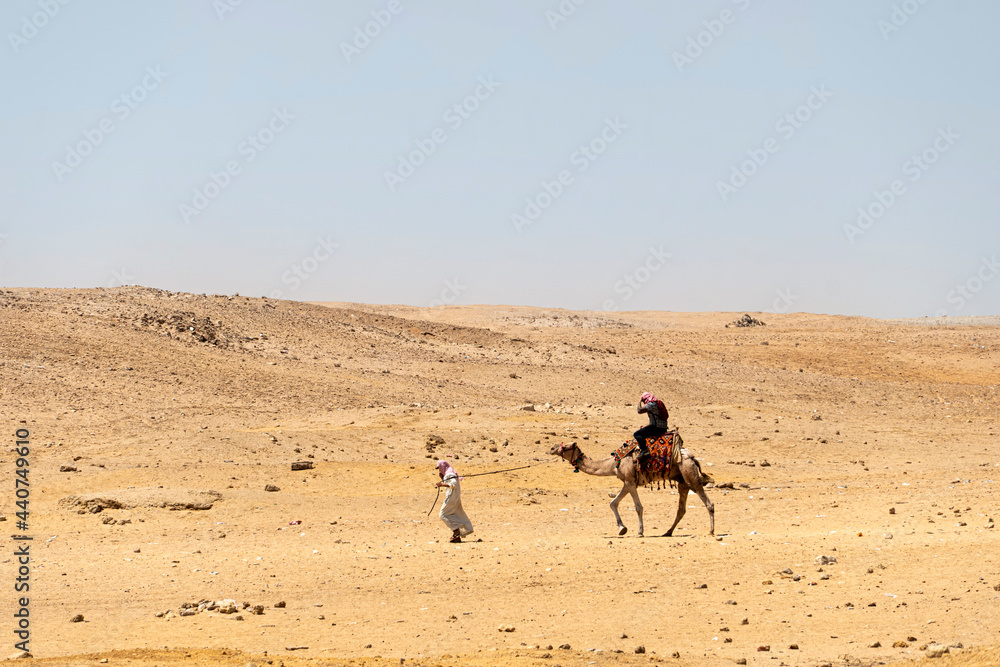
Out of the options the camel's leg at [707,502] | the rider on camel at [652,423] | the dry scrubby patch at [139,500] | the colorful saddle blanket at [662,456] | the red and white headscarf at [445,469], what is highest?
the rider on camel at [652,423]

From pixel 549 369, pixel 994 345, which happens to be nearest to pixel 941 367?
pixel 994 345

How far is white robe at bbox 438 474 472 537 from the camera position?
46.5 feet

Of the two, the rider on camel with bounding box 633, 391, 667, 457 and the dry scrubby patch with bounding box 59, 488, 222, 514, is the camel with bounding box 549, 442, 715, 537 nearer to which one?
the rider on camel with bounding box 633, 391, 667, 457

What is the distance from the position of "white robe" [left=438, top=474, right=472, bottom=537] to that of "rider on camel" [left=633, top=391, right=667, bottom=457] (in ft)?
8.50

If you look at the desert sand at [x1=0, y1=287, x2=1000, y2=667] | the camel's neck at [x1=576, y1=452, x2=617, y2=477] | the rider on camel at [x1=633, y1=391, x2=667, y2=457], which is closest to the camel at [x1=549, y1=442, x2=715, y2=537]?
the camel's neck at [x1=576, y1=452, x2=617, y2=477]

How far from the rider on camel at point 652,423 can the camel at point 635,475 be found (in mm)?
239

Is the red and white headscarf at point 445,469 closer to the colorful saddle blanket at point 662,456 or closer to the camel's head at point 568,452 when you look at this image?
the camel's head at point 568,452

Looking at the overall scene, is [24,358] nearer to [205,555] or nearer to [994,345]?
[205,555]

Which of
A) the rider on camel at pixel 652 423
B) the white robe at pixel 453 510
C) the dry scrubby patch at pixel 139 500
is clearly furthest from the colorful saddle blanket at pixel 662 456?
the dry scrubby patch at pixel 139 500

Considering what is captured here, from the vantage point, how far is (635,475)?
14.1 meters

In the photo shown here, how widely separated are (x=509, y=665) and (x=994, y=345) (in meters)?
43.2

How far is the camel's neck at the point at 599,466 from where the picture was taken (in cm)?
1433

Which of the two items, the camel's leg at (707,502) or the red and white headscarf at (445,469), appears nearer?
the camel's leg at (707,502)

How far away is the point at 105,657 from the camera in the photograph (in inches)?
365
